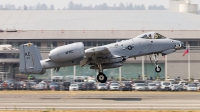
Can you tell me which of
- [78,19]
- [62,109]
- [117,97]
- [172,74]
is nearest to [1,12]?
[78,19]

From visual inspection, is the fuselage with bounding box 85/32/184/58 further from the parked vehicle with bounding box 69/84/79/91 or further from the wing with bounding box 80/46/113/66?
the parked vehicle with bounding box 69/84/79/91

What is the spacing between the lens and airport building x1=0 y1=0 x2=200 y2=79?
431 feet

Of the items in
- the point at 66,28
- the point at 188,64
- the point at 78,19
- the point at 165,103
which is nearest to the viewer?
the point at 165,103

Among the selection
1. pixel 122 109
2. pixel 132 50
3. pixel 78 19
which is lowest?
pixel 122 109

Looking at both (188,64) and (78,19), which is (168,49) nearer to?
(188,64)

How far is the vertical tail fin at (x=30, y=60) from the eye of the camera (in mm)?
69625

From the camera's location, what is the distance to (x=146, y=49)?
6688 cm

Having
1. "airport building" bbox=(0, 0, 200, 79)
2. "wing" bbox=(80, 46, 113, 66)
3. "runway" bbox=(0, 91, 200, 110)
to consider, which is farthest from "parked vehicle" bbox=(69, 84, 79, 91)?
"airport building" bbox=(0, 0, 200, 79)

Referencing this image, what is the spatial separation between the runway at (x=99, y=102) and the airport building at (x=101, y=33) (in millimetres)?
57662

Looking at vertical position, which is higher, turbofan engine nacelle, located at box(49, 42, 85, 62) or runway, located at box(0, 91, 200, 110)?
turbofan engine nacelle, located at box(49, 42, 85, 62)

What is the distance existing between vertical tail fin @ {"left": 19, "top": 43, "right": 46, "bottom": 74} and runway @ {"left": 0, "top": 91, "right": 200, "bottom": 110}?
342cm

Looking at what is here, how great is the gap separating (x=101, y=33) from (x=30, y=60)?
2752 inches

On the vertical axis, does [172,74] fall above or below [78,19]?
below

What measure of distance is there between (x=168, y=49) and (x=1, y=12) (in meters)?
105
